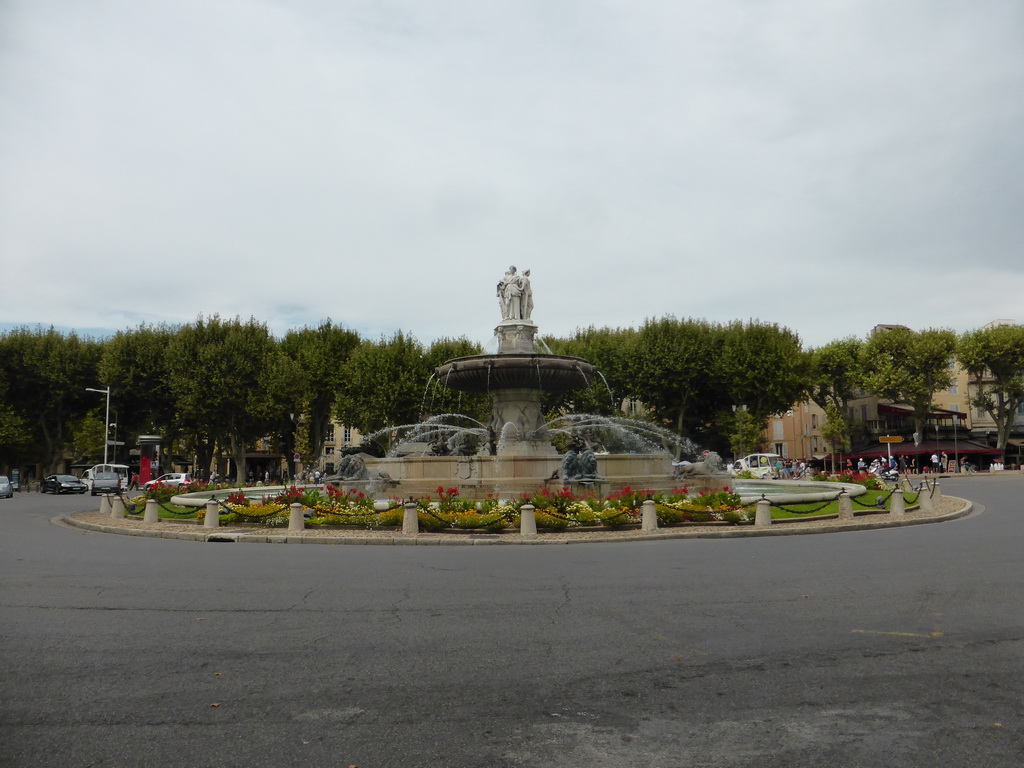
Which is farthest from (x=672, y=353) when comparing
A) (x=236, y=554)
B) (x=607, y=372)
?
(x=236, y=554)

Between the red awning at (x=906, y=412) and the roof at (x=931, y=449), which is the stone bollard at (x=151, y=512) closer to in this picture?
the roof at (x=931, y=449)

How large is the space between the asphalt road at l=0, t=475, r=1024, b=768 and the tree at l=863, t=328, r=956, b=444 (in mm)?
→ 49820

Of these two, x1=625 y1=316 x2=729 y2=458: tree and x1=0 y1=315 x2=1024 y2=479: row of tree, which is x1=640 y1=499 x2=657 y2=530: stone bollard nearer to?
x1=0 y1=315 x2=1024 y2=479: row of tree

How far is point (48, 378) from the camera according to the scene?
163 ft

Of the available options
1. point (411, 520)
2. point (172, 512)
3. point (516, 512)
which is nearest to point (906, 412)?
point (516, 512)

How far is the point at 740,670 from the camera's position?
18.8 feet

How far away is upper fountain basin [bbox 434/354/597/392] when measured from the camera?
23906 millimetres

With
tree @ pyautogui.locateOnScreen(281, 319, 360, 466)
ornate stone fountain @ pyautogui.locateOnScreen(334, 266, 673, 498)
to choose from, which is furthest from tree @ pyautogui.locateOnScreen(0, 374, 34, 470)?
ornate stone fountain @ pyautogui.locateOnScreen(334, 266, 673, 498)

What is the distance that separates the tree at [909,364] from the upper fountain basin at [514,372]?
128 feet

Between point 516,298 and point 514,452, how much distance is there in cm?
559

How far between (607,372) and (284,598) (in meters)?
42.1

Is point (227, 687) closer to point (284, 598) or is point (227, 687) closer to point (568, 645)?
point (568, 645)

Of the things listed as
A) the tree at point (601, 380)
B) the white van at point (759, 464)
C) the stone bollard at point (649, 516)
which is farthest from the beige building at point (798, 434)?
the stone bollard at point (649, 516)

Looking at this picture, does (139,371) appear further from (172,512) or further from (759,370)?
(759,370)
